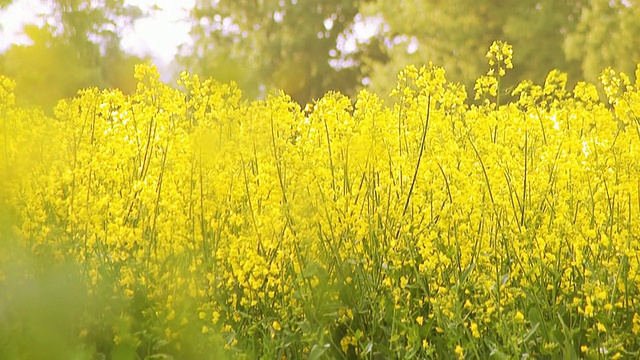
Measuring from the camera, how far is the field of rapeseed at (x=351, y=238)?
235 centimetres

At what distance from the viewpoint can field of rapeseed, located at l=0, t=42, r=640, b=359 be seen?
2.35m

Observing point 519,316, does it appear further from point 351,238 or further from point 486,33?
point 486,33

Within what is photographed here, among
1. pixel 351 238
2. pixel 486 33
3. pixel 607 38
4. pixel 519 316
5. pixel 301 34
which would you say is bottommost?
pixel 519 316

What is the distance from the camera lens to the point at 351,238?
2893 mm

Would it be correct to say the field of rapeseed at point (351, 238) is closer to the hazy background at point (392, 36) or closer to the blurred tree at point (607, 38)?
the hazy background at point (392, 36)

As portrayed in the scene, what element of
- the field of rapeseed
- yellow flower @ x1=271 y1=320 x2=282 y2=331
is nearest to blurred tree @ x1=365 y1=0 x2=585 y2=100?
the field of rapeseed

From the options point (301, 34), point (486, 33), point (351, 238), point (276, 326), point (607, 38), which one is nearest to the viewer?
point (276, 326)

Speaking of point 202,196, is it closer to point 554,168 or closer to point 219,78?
point 554,168

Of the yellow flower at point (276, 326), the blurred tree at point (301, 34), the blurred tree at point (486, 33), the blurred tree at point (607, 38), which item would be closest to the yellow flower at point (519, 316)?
the yellow flower at point (276, 326)

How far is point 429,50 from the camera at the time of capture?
65.0ft

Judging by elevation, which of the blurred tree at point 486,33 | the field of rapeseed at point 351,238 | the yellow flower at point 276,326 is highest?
the blurred tree at point 486,33

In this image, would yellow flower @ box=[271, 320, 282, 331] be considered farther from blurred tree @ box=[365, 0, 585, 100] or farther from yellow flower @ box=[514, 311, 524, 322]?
blurred tree @ box=[365, 0, 585, 100]

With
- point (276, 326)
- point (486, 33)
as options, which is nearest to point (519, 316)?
point (276, 326)

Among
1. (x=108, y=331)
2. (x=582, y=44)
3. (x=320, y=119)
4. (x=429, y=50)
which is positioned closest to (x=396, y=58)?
(x=429, y=50)
